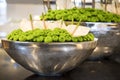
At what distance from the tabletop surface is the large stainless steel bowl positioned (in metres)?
0.03

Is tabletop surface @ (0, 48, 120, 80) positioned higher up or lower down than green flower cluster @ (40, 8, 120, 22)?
lower down

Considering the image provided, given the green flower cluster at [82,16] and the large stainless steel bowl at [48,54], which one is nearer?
the large stainless steel bowl at [48,54]

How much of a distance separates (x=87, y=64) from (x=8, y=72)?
0.31 meters

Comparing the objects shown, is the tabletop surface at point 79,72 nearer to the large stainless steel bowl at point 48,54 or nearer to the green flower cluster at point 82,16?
the large stainless steel bowl at point 48,54

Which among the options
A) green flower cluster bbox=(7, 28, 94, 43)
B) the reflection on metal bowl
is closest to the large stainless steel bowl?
green flower cluster bbox=(7, 28, 94, 43)

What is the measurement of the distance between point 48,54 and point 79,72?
0.18 meters

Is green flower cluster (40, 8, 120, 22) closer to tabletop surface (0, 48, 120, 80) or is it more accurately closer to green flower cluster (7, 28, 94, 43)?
tabletop surface (0, 48, 120, 80)

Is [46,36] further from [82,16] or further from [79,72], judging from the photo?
[82,16]

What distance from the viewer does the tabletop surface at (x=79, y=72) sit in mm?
768

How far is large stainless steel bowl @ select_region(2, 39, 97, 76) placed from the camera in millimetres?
701

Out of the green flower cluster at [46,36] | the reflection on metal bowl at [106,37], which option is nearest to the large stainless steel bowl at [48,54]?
the green flower cluster at [46,36]

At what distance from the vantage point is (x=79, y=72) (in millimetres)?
845

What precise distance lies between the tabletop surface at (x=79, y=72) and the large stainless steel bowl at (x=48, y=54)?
3 centimetres

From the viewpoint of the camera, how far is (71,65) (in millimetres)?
761
